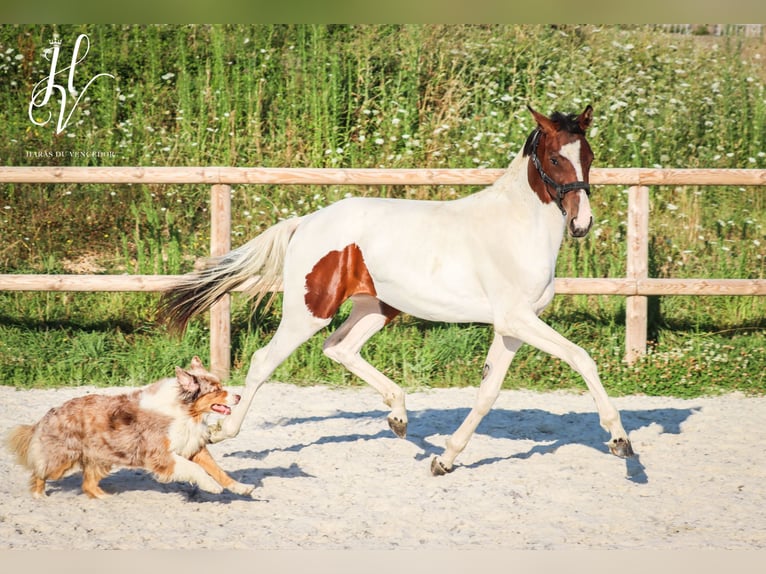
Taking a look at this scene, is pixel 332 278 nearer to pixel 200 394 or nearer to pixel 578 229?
pixel 200 394

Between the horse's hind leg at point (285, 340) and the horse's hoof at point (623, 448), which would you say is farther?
the horse's hind leg at point (285, 340)

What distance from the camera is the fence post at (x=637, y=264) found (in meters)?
7.62

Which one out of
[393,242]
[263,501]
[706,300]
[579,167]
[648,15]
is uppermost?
[648,15]

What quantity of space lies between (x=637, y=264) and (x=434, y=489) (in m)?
3.37

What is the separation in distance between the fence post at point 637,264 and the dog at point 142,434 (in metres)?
3.98

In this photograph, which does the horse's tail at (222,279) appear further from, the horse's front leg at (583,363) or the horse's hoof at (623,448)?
the horse's hoof at (623,448)

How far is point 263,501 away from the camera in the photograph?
4777mm

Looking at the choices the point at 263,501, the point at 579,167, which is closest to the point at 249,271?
the point at 263,501

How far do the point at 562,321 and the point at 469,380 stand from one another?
1.11 m

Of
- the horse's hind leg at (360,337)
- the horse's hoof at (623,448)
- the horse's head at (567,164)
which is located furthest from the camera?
the horse's hind leg at (360,337)

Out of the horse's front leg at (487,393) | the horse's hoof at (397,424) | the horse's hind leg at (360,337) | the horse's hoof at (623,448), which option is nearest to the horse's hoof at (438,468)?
the horse's front leg at (487,393)

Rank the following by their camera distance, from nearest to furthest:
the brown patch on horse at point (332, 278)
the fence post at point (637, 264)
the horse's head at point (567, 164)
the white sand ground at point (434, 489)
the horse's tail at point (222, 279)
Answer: the white sand ground at point (434, 489), the horse's head at point (567, 164), the brown patch on horse at point (332, 278), the horse's tail at point (222, 279), the fence post at point (637, 264)

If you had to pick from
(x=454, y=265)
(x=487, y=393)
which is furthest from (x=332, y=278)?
(x=487, y=393)

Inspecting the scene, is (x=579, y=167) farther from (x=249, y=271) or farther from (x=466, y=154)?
(x=466, y=154)
